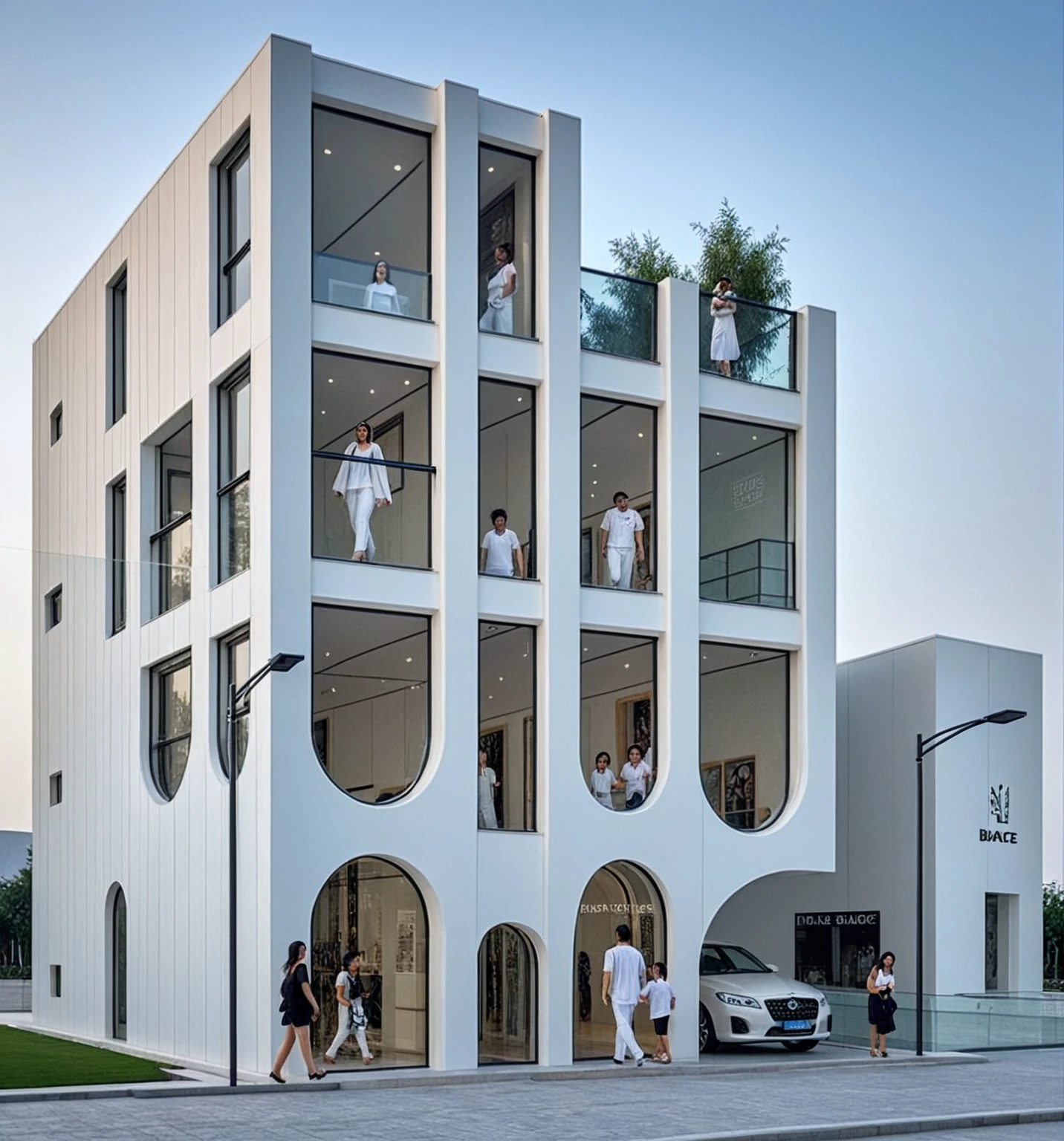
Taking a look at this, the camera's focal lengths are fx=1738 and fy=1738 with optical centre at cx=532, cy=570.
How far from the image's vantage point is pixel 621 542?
25062 mm

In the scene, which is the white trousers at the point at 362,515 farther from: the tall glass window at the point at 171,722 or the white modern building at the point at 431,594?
the tall glass window at the point at 171,722

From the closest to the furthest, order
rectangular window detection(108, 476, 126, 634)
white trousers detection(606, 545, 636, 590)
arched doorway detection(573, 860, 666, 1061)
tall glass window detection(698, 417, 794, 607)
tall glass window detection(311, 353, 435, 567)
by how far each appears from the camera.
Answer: tall glass window detection(311, 353, 435, 567), arched doorway detection(573, 860, 666, 1061), white trousers detection(606, 545, 636, 590), tall glass window detection(698, 417, 794, 607), rectangular window detection(108, 476, 126, 634)

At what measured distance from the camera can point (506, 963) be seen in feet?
76.1

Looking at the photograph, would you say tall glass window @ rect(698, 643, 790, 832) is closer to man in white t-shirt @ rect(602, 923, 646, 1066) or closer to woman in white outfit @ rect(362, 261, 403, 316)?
man in white t-shirt @ rect(602, 923, 646, 1066)

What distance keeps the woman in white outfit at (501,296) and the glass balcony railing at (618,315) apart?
3.56ft

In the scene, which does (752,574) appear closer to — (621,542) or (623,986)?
(621,542)

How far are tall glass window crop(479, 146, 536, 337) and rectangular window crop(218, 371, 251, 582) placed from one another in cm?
353

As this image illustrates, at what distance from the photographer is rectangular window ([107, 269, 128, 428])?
2844cm

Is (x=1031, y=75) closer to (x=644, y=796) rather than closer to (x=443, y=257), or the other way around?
(x=443, y=257)

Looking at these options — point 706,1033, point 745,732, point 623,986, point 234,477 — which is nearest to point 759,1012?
point 706,1033

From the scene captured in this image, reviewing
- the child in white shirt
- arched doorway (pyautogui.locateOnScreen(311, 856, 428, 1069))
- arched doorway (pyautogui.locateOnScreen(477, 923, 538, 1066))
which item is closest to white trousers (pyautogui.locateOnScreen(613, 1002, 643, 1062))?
the child in white shirt

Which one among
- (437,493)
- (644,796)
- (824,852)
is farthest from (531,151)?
(824,852)

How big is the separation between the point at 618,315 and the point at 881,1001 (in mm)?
10396

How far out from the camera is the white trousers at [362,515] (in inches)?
897
